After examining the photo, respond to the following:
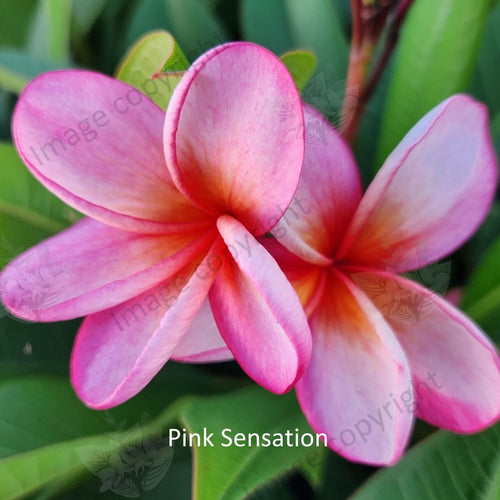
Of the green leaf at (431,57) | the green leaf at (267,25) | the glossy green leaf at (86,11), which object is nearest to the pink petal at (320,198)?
the green leaf at (431,57)

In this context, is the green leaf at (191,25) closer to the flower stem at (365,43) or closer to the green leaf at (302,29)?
the green leaf at (302,29)

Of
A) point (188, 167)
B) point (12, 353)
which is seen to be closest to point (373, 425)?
point (188, 167)

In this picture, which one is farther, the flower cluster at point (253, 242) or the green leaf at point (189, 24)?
the green leaf at point (189, 24)

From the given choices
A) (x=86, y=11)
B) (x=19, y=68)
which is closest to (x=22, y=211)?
(x=19, y=68)

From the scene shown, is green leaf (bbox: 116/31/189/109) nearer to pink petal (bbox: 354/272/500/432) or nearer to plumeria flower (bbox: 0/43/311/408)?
plumeria flower (bbox: 0/43/311/408)

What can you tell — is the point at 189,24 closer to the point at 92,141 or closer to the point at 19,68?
the point at 19,68

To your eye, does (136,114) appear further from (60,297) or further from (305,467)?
(305,467)
